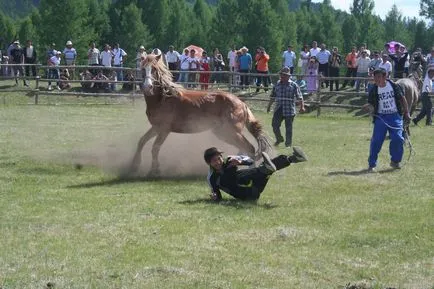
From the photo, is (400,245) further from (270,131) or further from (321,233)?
(270,131)

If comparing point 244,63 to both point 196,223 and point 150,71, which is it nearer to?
point 150,71

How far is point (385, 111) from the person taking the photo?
527 inches

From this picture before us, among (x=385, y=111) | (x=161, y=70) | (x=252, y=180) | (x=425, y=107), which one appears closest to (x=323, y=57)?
(x=425, y=107)

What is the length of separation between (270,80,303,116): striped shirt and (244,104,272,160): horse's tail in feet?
14.8

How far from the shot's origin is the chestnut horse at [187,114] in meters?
12.5

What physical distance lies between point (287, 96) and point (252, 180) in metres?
7.25

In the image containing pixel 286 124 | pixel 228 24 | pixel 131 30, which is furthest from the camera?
pixel 228 24

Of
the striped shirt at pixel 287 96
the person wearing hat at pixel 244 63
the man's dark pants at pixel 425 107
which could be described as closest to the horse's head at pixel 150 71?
the striped shirt at pixel 287 96

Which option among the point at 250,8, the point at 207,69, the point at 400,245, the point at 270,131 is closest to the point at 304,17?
the point at 250,8

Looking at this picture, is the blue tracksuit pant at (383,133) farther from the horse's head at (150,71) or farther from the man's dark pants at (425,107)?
the man's dark pants at (425,107)

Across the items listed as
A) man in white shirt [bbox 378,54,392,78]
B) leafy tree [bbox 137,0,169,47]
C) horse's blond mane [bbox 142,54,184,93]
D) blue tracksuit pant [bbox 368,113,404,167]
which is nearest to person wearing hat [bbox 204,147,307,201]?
horse's blond mane [bbox 142,54,184,93]

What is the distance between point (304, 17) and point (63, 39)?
46088 millimetres

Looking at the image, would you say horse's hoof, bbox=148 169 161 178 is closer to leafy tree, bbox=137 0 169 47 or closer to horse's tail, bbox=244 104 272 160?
horse's tail, bbox=244 104 272 160

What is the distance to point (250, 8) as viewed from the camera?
60.9 metres
